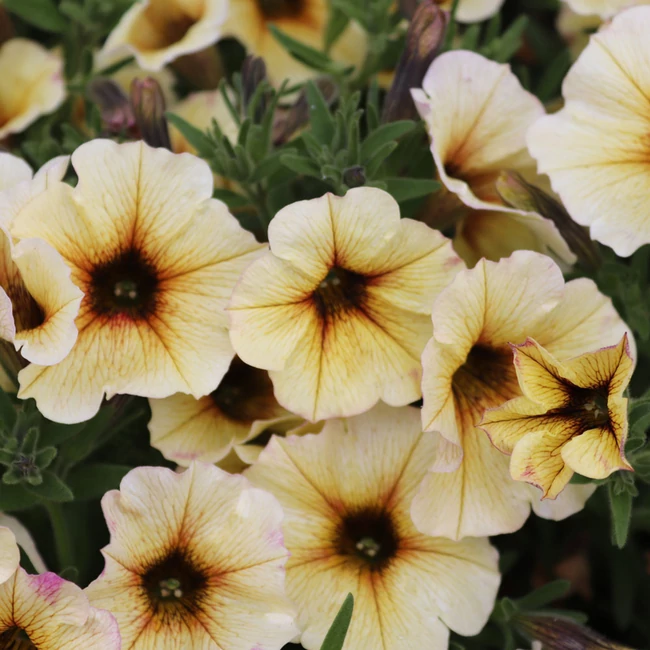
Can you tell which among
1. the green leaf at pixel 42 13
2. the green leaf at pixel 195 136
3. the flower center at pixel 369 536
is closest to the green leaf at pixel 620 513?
the flower center at pixel 369 536

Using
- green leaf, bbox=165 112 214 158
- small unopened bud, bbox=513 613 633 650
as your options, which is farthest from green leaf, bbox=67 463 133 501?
small unopened bud, bbox=513 613 633 650

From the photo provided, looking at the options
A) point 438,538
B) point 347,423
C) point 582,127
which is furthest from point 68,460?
point 582,127

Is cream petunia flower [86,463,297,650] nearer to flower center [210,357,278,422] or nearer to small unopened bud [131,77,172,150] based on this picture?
flower center [210,357,278,422]

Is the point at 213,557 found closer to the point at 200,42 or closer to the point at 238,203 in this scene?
the point at 238,203

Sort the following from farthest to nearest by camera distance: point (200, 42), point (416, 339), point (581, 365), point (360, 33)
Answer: point (360, 33), point (200, 42), point (416, 339), point (581, 365)

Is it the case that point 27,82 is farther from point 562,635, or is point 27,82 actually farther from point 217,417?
point 562,635

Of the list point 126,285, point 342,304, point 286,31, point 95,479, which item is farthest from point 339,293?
point 286,31

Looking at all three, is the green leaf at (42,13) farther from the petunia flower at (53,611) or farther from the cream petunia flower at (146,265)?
the petunia flower at (53,611)
